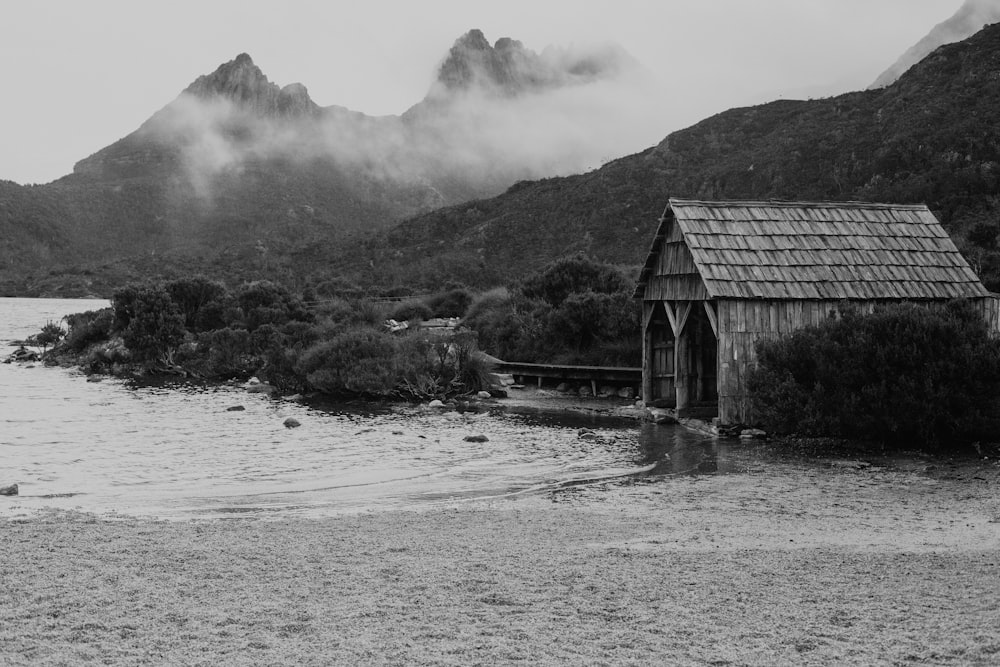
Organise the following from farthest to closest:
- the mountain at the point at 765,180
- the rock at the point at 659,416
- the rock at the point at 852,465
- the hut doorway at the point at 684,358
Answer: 1. the mountain at the point at 765,180
2. the hut doorway at the point at 684,358
3. the rock at the point at 659,416
4. the rock at the point at 852,465

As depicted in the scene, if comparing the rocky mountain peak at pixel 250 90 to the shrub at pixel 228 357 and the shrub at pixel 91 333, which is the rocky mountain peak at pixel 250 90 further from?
the shrub at pixel 228 357

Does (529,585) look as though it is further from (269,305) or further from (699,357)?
(269,305)

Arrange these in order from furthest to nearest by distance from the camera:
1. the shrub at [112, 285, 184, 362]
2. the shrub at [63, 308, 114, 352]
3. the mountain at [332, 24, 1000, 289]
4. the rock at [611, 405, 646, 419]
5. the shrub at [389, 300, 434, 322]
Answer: the shrub at [389, 300, 434, 322] < the mountain at [332, 24, 1000, 289] < the shrub at [63, 308, 114, 352] < the shrub at [112, 285, 184, 362] < the rock at [611, 405, 646, 419]

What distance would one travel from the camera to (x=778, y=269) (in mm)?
19172

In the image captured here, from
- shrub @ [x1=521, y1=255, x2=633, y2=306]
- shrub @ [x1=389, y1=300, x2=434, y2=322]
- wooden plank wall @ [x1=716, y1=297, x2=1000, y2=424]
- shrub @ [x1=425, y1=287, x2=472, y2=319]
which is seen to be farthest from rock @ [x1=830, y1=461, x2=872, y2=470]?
shrub @ [x1=425, y1=287, x2=472, y2=319]

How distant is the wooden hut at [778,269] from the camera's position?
18.8 metres

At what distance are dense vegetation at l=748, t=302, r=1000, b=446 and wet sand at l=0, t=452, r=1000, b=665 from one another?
12.4 ft

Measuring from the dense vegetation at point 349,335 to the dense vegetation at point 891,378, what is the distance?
478 inches

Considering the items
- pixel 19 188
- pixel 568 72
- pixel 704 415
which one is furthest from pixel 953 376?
pixel 568 72

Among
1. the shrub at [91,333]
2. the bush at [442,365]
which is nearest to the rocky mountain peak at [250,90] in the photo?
the shrub at [91,333]

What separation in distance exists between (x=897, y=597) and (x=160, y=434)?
17.6 m

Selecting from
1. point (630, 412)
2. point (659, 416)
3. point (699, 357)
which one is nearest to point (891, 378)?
point (659, 416)

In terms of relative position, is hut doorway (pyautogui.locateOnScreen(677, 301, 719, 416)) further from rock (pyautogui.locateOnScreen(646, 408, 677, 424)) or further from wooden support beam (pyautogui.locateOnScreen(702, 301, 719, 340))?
wooden support beam (pyautogui.locateOnScreen(702, 301, 719, 340))

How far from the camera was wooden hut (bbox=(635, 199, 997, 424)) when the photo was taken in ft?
61.8
